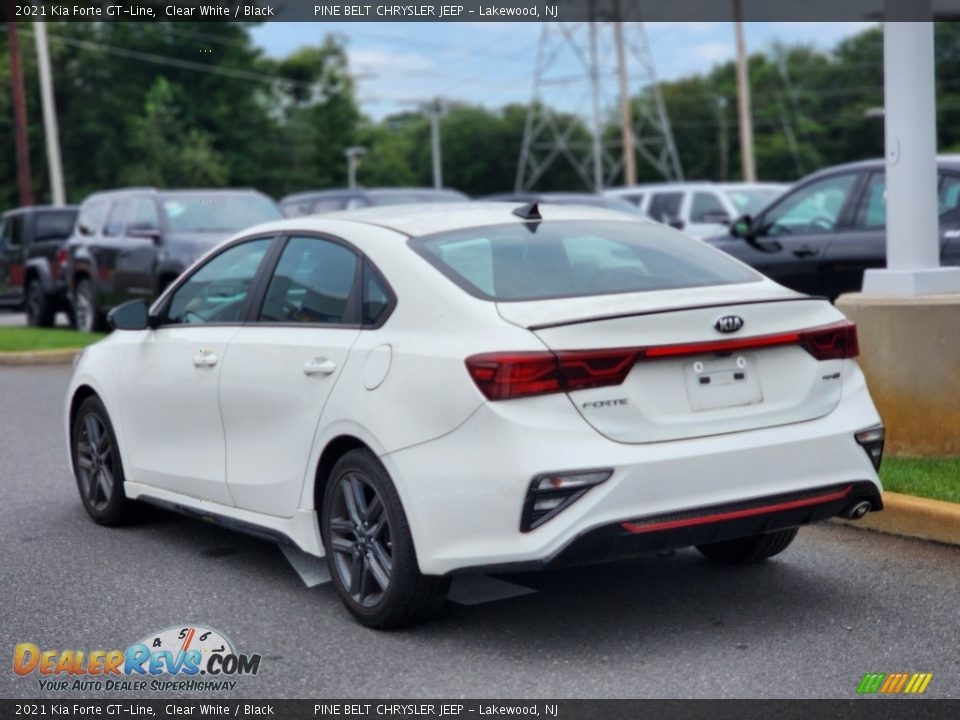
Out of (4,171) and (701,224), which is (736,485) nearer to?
(701,224)

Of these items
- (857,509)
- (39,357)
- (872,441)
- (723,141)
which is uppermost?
(723,141)

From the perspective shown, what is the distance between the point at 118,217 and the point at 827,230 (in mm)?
10332

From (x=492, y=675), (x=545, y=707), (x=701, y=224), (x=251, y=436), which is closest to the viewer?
(x=545, y=707)

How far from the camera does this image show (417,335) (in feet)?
17.3

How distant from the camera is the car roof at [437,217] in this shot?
19.4ft

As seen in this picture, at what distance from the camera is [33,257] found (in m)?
23.4

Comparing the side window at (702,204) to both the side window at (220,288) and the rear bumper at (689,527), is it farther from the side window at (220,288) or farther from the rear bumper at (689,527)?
the rear bumper at (689,527)

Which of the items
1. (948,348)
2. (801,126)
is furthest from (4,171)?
(948,348)

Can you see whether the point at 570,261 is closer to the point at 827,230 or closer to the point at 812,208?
the point at 827,230

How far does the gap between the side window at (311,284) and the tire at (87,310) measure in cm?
1332

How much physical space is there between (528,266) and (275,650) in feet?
5.59

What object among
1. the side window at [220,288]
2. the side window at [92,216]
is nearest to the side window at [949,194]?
the side window at [220,288]

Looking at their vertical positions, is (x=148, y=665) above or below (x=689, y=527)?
below

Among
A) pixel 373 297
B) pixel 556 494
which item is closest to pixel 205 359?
pixel 373 297
